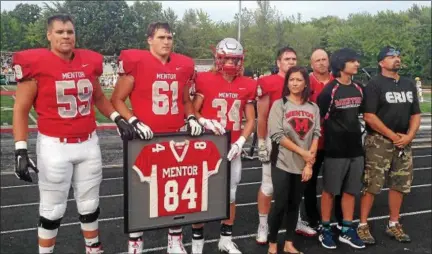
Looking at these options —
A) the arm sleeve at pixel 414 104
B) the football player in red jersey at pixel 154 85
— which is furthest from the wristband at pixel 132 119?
the arm sleeve at pixel 414 104

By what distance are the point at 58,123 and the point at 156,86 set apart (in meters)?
0.80

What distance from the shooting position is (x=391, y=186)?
4.53 m

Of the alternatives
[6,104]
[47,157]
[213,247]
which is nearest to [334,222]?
[213,247]

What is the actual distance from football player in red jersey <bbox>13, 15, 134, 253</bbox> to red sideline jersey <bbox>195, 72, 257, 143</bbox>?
0.88 m

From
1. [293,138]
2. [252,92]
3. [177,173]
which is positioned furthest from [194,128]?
[293,138]

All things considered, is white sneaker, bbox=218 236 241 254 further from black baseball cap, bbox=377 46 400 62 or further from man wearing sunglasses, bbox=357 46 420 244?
black baseball cap, bbox=377 46 400 62

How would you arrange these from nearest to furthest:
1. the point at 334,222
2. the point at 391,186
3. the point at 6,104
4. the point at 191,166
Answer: the point at 191,166 < the point at 391,186 < the point at 334,222 < the point at 6,104

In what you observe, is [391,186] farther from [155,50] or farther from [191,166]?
[155,50]

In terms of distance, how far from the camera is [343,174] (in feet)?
13.9

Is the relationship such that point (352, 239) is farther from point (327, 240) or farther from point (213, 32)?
point (213, 32)

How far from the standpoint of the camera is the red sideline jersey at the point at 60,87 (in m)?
3.05

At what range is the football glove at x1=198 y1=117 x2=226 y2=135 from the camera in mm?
3512

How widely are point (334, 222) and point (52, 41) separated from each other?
3.72 m

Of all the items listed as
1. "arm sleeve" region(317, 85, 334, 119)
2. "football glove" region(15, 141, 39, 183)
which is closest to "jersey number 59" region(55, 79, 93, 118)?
Result: "football glove" region(15, 141, 39, 183)
